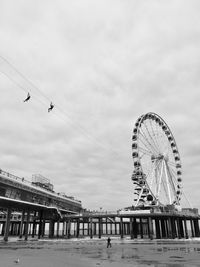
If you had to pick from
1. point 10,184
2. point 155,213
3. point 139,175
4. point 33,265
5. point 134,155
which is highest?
point 134,155

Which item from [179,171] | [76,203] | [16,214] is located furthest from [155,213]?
[16,214]

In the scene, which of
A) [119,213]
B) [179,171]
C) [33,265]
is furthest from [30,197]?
[33,265]

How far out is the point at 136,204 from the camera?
269 ft

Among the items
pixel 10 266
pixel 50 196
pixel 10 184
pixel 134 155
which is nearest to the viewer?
pixel 10 266

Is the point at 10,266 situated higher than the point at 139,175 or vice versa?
the point at 139,175

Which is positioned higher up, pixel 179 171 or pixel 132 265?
pixel 179 171

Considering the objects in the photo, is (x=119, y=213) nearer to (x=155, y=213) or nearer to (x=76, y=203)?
(x=155, y=213)

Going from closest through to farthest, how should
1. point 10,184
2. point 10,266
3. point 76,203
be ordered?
point 10,266 < point 10,184 < point 76,203

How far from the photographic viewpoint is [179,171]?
304ft

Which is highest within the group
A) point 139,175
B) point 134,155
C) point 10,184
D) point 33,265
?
point 134,155

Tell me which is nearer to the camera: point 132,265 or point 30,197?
point 132,265

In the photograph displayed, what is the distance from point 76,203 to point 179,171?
4670 cm

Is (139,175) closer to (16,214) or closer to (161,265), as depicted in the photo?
(161,265)

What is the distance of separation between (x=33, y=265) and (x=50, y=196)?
67.4 meters
